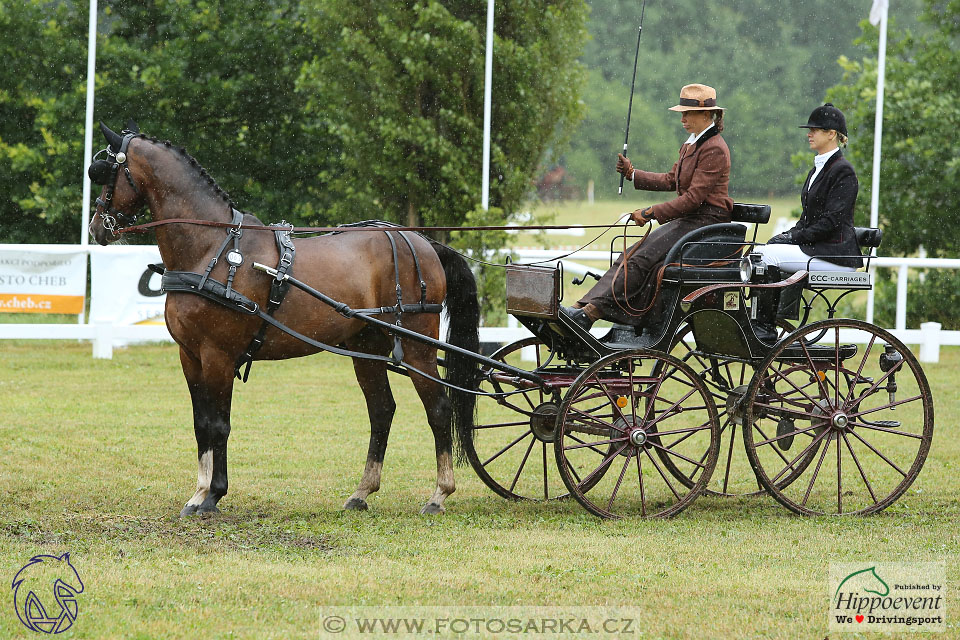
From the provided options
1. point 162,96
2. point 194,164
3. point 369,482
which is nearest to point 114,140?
point 194,164

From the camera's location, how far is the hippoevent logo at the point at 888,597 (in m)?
4.52

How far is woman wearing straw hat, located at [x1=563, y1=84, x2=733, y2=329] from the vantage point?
6.41 m

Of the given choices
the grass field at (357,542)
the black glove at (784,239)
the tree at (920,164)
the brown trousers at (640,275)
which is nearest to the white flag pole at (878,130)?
the tree at (920,164)

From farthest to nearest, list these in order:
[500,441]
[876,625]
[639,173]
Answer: [500,441] < [639,173] < [876,625]

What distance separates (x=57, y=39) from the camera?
17672 mm

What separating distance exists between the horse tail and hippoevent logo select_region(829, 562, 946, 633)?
2407mm

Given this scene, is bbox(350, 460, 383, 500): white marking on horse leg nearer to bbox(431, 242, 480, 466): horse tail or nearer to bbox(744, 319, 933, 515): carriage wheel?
bbox(431, 242, 480, 466): horse tail

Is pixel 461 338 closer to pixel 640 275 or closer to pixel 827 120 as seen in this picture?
pixel 640 275

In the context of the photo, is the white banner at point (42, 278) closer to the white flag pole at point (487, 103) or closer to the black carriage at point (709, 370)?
the white flag pole at point (487, 103)

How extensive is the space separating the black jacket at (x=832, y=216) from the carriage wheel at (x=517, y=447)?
5.73ft

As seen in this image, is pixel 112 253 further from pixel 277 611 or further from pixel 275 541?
pixel 277 611

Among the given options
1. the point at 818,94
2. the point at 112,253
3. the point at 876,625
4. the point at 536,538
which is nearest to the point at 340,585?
the point at 536,538

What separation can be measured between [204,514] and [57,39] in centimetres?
1356

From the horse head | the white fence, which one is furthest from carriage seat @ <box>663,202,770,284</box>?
the white fence
